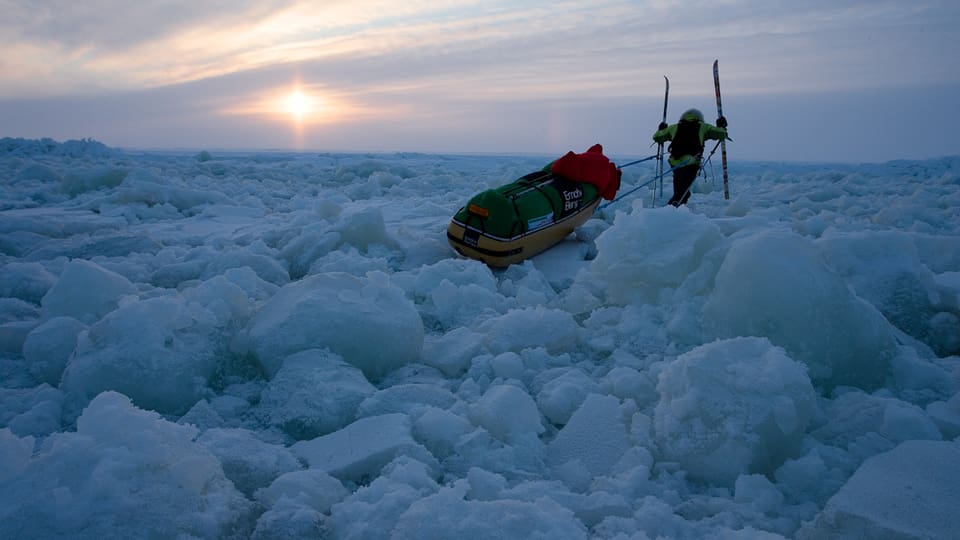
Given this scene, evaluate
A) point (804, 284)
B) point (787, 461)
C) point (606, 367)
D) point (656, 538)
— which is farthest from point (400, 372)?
point (804, 284)

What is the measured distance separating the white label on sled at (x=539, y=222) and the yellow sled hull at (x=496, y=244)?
3 cm

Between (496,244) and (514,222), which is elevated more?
(514,222)

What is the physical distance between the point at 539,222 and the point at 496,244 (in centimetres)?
54

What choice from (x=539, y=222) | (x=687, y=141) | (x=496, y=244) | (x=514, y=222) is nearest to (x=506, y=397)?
(x=496, y=244)

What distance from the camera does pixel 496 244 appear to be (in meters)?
4.32

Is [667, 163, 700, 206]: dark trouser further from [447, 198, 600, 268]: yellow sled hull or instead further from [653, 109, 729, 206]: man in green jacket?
[447, 198, 600, 268]: yellow sled hull

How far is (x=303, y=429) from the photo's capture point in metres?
2.00

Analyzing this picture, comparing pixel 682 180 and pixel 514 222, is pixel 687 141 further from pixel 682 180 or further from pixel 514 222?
pixel 514 222

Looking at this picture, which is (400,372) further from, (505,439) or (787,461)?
(787,461)

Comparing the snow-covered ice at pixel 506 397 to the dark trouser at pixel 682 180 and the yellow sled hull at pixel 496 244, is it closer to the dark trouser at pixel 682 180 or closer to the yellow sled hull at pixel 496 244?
the yellow sled hull at pixel 496 244

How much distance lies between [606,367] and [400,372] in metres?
0.97

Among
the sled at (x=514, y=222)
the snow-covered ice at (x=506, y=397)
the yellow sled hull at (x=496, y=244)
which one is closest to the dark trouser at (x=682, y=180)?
the sled at (x=514, y=222)

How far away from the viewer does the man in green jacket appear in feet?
Result: 21.8

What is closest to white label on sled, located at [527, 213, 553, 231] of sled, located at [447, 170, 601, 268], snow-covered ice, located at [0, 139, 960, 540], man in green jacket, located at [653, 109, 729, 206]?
sled, located at [447, 170, 601, 268]
